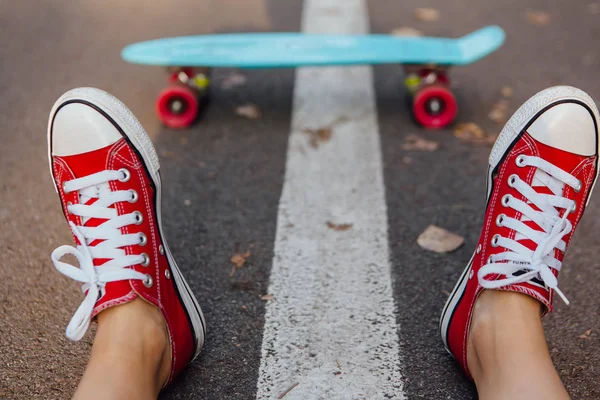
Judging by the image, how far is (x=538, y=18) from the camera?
3.82 m

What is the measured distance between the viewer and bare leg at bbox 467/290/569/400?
56.1 inches

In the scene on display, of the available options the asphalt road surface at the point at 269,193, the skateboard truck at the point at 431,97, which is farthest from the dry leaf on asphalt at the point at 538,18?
the skateboard truck at the point at 431,97

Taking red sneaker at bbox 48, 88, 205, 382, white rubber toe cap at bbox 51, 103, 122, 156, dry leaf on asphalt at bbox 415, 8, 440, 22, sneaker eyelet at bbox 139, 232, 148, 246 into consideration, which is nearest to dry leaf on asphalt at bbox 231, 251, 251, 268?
red sneaker at bbox 48, 88, 205, 382

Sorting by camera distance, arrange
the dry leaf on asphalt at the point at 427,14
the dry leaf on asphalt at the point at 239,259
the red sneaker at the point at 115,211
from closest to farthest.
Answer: the red sneaker at the point at 115,211, the dry leaf on asphalt at the point at 239,259, the dry leaf on asphalt at the point at 427,14

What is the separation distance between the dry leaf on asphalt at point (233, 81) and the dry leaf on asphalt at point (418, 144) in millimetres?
944

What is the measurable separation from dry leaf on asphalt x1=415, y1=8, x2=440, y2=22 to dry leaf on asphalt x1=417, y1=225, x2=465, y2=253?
1.97 metres

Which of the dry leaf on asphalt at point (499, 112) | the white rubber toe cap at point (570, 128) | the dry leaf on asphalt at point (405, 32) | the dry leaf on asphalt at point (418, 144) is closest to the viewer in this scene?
the white rubber toe cap at point (570, 128)

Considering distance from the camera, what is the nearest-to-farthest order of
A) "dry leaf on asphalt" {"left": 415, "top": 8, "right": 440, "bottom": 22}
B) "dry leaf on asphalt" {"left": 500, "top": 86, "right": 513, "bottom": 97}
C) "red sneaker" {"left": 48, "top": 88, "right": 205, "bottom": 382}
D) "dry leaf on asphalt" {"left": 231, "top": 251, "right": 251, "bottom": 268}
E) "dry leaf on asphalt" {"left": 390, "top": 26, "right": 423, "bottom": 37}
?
"red sneaker" {"left": 48, "top": 88, "right": 205, "bottom": 382} → "dry leaf on asphalt" {"left": 231, "top": 251, "right": 251, "bottom": 268} → "dry leaf on asphalt" {"left": 500, "top": 86, "right": 513, "bottom": 97} → "dry leaf on asphalt" {"left": 390, "top": 26, "right": 423, "bottom": 37} → "dry leaf on asphalt" {"left": 415, "top": 8, "right": 440, "bottom": 22}

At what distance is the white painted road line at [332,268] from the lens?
1.69m

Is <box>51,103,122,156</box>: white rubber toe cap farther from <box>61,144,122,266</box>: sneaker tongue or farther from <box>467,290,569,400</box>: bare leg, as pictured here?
<box>467,290,569,400</box>: bare leg

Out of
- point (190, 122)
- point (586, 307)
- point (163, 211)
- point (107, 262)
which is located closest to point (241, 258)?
point (163, 211)

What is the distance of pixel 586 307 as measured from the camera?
1.89 m

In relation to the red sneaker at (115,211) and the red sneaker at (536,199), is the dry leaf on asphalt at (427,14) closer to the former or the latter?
the red sneaker at (536,199)

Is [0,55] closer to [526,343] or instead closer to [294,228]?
[294,228]
